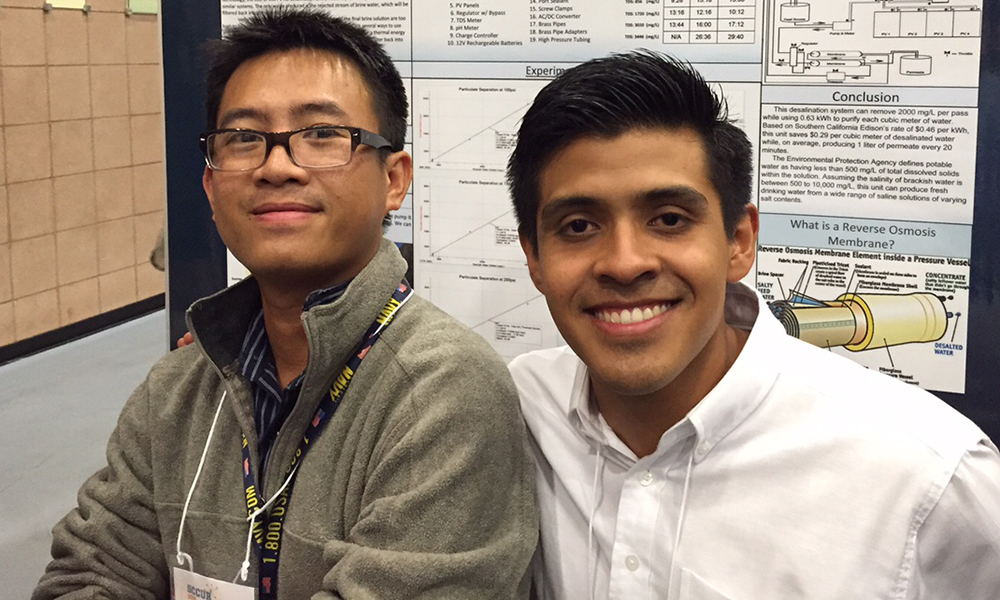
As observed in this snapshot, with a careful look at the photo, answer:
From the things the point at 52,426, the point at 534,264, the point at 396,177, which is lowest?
the point at 52,426

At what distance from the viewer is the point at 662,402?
4.26 ft

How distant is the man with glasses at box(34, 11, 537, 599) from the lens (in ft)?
3.98

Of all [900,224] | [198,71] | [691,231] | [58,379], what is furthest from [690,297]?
[58,379]

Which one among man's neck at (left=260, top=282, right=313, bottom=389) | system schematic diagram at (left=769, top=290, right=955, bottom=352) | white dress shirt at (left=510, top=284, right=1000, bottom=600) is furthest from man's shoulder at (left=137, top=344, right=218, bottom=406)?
system schematic diagram at (left=769, top=290, right=955, bottom=352)

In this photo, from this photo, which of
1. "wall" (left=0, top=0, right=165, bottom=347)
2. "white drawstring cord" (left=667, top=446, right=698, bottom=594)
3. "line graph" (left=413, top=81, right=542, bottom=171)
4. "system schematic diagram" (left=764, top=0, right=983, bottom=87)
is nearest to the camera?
"white drawstring cord" (left=667, top=446, right=698, bottom=594)

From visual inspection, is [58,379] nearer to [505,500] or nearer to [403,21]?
[403,21]

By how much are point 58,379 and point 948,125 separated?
4.43 metres

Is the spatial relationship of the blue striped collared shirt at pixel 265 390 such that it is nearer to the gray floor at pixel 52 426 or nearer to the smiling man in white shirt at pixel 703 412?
the smiling man in white shirt at pixel 703 412

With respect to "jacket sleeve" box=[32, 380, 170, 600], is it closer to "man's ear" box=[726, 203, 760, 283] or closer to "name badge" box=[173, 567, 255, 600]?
"name badge" box=[173, 567, 255, 600]

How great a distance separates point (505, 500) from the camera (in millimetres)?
1272

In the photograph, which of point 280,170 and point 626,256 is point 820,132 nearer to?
point 626,256

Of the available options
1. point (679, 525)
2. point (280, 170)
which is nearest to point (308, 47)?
point (280, 170)

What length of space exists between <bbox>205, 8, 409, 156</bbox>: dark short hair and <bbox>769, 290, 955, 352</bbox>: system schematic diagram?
790mm

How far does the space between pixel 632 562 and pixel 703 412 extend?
0.21m
